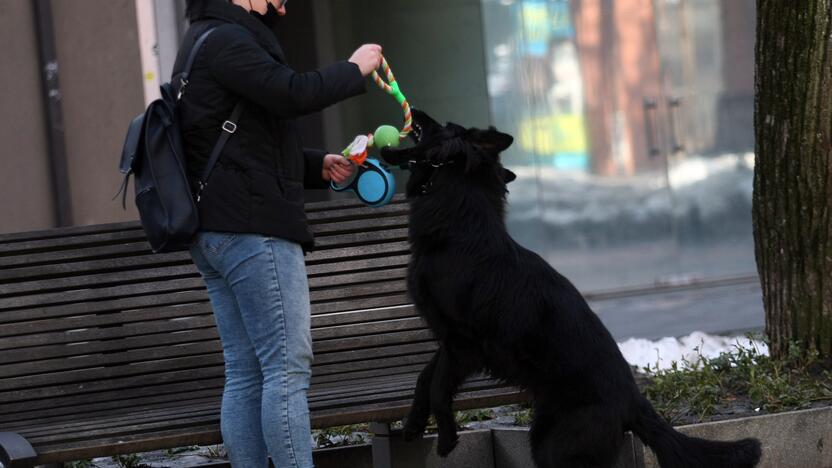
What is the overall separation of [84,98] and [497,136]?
161 inches

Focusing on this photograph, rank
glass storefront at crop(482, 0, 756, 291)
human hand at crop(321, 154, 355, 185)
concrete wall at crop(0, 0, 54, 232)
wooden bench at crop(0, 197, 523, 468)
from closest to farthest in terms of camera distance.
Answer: human hand at crop(321, 154, 355, 185) < wooden bench at crop(0, 197, 523, 468) < concrete wall at crop(0, 0, 54, 232) < glass storefront at crop(482, 0, 756, 291)

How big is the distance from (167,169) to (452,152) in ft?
2.93

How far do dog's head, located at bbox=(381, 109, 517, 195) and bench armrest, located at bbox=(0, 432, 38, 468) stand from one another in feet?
4.59

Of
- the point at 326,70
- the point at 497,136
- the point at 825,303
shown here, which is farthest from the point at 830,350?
the point at 326,70

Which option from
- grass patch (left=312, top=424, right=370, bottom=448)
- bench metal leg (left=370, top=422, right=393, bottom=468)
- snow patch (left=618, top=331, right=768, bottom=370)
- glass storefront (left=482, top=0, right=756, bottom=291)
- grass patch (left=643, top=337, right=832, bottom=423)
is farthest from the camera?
glass storefront (left=482, top=0, right=756, bottom=291)

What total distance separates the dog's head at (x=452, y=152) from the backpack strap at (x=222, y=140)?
1.80 ft

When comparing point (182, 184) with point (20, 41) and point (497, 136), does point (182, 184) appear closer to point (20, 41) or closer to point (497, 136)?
point (497, 136)

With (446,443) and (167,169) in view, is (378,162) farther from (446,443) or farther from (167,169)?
A: (446,443)

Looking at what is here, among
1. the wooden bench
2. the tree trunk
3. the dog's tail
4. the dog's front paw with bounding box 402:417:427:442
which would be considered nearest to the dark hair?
the wooden bench

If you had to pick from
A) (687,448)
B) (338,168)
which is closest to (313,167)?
(338,168)

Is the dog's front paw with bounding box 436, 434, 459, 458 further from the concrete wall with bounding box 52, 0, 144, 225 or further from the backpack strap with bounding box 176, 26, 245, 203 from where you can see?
the concrete wall with bounding box 52, 0, 144, 225

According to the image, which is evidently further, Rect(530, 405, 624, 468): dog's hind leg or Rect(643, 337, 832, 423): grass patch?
Rect(643, 337, 832, 423): grass patch

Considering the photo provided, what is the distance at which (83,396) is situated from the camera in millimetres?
4312

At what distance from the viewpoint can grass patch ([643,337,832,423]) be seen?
4641 mm
